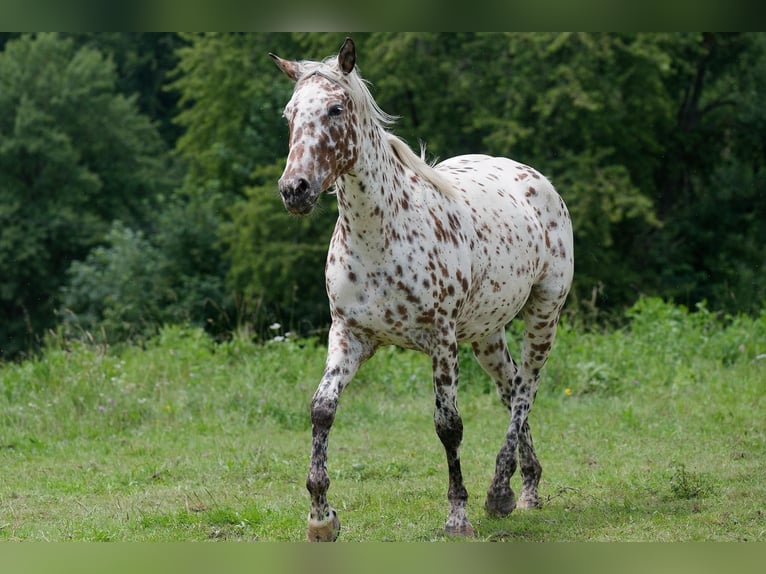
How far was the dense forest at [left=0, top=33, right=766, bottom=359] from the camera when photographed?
21172 mm

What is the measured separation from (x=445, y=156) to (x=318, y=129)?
20.2 metres

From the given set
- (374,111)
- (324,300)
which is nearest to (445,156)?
(324,300)

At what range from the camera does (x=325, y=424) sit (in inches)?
159

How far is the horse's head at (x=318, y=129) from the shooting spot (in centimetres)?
363

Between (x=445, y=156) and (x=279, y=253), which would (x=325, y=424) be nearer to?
(x=279, y=253)

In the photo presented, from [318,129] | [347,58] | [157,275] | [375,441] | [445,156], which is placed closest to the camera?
[318,129]

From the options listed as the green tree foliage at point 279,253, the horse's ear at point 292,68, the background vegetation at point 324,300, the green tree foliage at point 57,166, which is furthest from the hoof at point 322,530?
the green tree foliage at point 57,166

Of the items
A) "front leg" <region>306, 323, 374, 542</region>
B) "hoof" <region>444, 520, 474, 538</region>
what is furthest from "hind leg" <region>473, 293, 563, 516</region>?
"front leg" <region>306, 323, 374, 542</region>

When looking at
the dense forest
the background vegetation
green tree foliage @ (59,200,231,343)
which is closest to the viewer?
the background vegetation

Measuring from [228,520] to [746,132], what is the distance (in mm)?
21529

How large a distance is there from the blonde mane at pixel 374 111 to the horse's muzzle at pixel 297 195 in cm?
59

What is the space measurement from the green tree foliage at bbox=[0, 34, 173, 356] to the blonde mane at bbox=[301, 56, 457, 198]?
77.8ft

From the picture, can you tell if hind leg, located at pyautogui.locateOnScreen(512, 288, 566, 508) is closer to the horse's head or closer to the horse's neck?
the horse's neck

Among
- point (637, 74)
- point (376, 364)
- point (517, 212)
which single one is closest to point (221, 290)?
point (637, 74)
